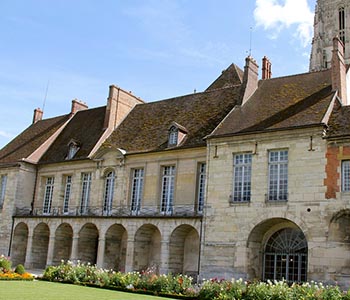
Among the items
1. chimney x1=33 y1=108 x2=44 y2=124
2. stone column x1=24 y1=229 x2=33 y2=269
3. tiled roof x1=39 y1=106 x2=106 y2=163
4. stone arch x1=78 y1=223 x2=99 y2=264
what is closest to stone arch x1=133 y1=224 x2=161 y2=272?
stone arch x1=78 y1=223 x2=99 y2=264

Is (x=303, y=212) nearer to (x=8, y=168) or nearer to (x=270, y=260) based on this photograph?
(x=270, y=260)

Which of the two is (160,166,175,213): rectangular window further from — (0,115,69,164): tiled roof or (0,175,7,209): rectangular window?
(0,175,7,209): rectangular window

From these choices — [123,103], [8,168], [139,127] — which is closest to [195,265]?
[139,127]

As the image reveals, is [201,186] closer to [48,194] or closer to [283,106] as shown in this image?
[283,106]

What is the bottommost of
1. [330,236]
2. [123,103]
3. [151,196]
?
[330,236]

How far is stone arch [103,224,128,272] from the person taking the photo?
24.0 meters

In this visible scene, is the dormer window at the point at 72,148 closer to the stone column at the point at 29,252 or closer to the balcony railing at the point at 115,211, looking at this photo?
the balcony railing at the point at 115,211

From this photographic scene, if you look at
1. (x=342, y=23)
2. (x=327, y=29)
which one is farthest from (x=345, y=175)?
(x=342, y=23)

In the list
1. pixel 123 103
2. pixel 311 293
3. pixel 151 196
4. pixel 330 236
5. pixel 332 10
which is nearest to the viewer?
pixel 311 293

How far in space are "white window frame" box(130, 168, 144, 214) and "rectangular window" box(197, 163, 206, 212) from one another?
3.22 m

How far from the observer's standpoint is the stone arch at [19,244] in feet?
90.2

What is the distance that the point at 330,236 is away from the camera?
16.7 meters

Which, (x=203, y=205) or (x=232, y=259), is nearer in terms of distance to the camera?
(x=232, y=259)

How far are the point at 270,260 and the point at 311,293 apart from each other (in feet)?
21.4
